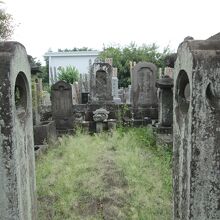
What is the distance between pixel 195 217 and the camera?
3066 mm

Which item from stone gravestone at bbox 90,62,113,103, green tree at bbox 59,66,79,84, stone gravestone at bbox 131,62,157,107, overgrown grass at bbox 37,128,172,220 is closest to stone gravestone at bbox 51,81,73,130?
overgrown grass at bbox 37,128,172,220

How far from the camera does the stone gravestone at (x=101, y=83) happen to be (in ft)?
45.1

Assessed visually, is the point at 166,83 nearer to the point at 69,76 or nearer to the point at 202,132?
the point at 202,132

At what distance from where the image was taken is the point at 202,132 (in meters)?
2.92

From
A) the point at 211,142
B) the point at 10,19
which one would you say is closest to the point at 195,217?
the point at 211,142

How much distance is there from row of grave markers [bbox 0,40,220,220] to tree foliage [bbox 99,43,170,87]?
26.7 meters

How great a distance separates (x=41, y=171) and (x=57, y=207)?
1707 millimetres

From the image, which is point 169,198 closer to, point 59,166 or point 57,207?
point 57,207

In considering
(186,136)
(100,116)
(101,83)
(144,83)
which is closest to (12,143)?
(186,136)

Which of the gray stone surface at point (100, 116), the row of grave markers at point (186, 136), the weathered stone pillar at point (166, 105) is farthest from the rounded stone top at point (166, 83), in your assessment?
the row of grave markers at point (186, 136)

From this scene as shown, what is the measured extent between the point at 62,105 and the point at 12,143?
8034mm

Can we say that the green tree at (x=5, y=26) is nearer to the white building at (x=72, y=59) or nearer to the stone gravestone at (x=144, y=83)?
the stone gravestone at (x=144, y=83)

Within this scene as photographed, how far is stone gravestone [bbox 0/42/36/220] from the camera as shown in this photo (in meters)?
3.05

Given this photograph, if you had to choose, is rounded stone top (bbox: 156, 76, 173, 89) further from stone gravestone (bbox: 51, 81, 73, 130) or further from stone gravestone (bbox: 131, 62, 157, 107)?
stone gravestone (bbox: 131, 62, 157, 107)
